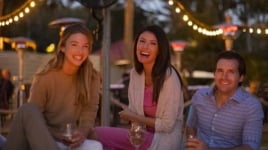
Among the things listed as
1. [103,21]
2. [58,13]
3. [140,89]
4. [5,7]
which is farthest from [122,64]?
[140,89]

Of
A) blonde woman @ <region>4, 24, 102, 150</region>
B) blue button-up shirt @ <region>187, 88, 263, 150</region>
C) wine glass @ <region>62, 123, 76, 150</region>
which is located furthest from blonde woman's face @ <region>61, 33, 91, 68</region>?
blue button-up shirt @ <region>187, 88, 263, 150</region>

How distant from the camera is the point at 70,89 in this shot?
3.78 m

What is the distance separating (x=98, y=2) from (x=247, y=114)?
3.13 metres

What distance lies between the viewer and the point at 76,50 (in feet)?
12.3

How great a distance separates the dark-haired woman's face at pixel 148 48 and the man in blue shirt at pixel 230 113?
0.42 meters

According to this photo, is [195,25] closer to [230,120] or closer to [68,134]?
[230,120]

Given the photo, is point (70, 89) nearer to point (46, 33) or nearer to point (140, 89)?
point (140, 89)

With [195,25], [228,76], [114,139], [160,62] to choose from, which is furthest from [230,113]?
[195,25]

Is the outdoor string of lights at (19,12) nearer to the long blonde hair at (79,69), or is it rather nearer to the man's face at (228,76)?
the long blonde hair at (79,69)

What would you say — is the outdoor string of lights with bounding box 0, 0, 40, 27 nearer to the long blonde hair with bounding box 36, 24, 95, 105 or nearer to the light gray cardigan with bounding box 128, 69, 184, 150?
the long blonde hair with bounding box 36, 24, 95, 105

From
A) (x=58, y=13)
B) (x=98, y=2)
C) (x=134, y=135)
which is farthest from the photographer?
(x=58, y=13)

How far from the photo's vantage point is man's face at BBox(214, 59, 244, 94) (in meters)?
3.67

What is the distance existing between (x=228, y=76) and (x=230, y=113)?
→ 0.23 metres

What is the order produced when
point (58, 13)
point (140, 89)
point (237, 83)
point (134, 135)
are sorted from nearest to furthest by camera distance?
point (134, 135), point (237, 83), point (140, 89), point (58, 13)
